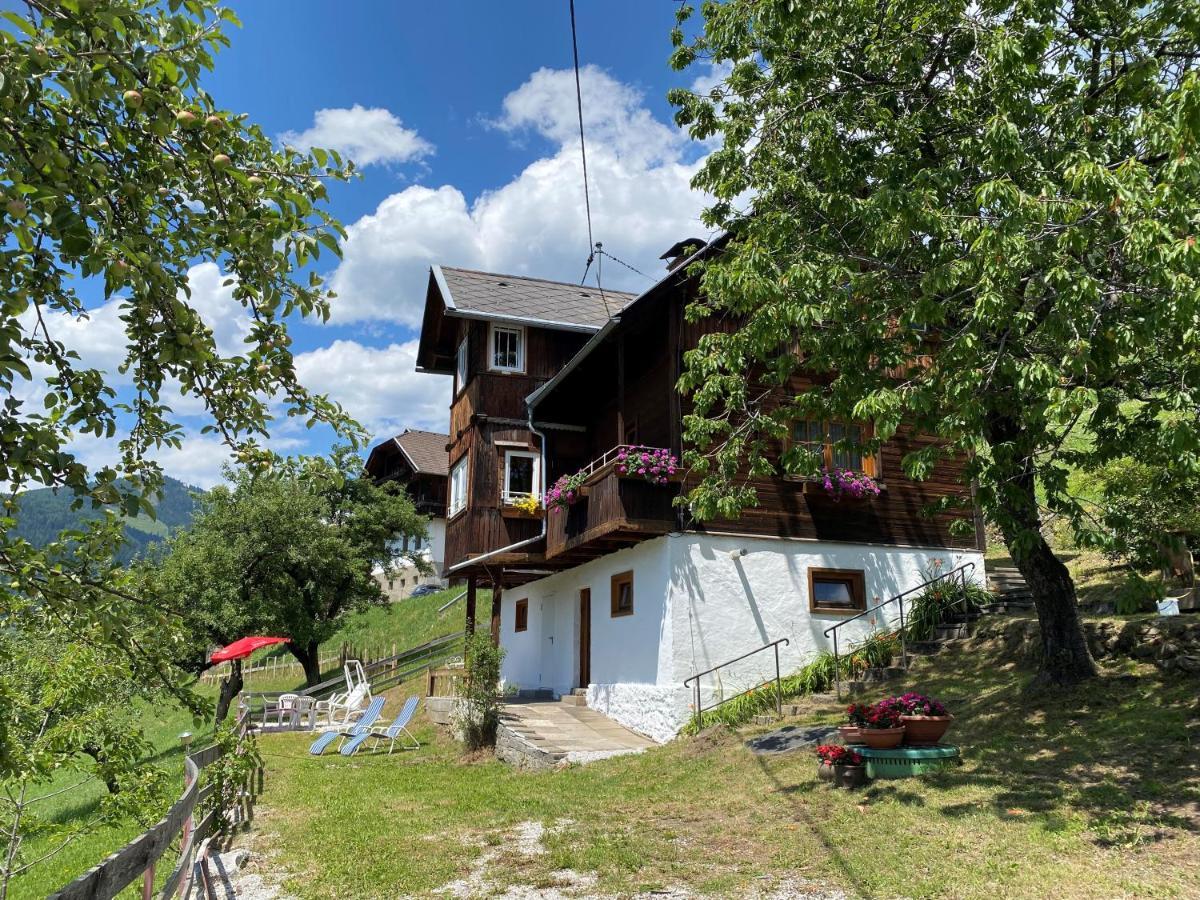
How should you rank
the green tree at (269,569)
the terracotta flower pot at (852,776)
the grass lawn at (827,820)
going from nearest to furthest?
the grass lawn at (827,820)
the terracotta flower pot at (852,776)
the green tree at (269,569)

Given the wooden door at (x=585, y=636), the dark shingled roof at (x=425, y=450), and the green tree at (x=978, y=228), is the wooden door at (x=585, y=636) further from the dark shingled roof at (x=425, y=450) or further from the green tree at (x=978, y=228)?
the dark shingled roof at (x=425, y=450)

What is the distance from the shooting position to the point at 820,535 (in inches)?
637

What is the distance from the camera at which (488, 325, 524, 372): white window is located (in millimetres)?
19359

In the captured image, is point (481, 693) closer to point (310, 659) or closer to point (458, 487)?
point (458, 487)

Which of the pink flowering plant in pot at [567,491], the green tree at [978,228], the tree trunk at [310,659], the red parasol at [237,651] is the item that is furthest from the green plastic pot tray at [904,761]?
the tree trunk at [310,659]

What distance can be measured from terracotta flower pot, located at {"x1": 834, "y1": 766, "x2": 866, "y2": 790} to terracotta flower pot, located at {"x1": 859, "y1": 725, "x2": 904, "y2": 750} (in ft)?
0.91

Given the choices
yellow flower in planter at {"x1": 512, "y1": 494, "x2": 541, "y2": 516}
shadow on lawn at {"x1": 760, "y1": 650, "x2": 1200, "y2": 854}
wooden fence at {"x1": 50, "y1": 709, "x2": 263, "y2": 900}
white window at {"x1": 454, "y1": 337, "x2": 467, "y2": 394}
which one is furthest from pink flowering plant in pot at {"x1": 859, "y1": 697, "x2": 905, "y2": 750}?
white window at {"x1": 454, "y1": 337, "x2": 467, "y2": 394}

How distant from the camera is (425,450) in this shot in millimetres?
45000

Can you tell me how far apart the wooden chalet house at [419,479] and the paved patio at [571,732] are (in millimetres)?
24457

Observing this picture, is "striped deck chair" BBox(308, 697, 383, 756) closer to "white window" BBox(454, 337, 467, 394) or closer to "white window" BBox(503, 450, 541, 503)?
"white window" BBox(503, 450, 541, 503)

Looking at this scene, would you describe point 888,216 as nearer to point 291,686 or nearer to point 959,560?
point 959,560

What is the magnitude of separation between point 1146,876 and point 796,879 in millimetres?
2373

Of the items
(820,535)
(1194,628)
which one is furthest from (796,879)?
(820,535)

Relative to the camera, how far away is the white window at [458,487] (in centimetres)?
1958
